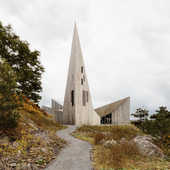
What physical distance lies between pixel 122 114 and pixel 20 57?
19.7 meters

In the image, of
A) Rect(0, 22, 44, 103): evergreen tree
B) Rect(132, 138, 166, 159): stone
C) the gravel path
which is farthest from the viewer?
Rect(0, 22, 44, 103): evergreen tree

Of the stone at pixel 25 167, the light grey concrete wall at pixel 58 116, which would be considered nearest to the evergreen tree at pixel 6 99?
the stone at pixel 25 167

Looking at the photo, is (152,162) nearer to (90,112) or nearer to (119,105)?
(90,112)

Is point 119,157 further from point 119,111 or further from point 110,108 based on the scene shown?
point 110,108

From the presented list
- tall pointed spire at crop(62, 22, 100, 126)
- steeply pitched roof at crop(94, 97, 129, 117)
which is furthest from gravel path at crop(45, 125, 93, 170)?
steeply pitched roof at crop(94, 97, 129, 117)

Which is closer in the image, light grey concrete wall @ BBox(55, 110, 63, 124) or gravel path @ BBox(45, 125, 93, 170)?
gravel path @ BBox(45, 125, 93, 170)

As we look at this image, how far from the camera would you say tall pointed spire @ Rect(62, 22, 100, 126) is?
1991 cm

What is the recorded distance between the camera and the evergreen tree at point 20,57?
55.4 ft

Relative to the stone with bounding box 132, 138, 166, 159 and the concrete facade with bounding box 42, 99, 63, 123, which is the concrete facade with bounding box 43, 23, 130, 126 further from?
the stone with bounding box 132, 138, 166, 159

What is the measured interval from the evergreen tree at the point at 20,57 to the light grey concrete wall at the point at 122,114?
1521cm

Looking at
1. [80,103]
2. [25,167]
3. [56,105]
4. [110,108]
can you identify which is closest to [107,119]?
[110,108]

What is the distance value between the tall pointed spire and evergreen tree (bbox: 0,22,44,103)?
5.80m

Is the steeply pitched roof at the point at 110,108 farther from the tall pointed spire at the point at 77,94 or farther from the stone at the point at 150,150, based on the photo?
the stone at the point at 150,150

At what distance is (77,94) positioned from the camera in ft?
66.2
